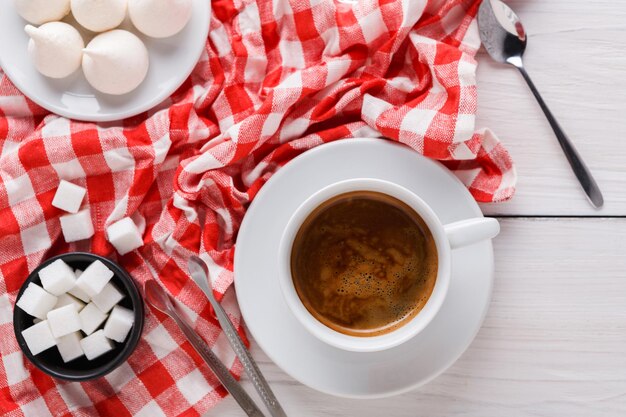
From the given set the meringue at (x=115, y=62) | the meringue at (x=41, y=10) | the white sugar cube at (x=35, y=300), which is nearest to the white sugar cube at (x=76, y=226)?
the white sugar cube at (x=35, y=300)

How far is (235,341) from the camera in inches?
45.6

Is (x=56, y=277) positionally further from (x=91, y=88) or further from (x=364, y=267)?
(x=364, y=267)

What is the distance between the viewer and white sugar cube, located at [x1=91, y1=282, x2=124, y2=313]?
118 cm

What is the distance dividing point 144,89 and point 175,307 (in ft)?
1.20

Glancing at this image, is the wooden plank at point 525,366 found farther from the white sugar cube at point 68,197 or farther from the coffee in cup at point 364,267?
the white sugar cube at point 68,197

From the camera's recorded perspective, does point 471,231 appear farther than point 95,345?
No

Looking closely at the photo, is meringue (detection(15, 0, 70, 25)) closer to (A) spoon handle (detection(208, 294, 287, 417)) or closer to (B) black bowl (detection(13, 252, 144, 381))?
(B) black bowl (detection(13, 252, 144, 381))

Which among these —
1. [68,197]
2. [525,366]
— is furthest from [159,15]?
[525,366]

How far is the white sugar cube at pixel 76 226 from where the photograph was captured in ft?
3.96

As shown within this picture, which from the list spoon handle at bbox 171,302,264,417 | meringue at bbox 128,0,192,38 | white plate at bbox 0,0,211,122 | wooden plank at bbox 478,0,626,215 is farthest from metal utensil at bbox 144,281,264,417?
wooden plank at bbox 478,0,626,215

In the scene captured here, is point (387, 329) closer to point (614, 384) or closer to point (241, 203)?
point (241, 203)

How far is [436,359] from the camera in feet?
3.76

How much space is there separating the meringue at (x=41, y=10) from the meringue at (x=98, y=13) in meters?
0.02

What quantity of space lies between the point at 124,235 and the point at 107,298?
0.34 ft
